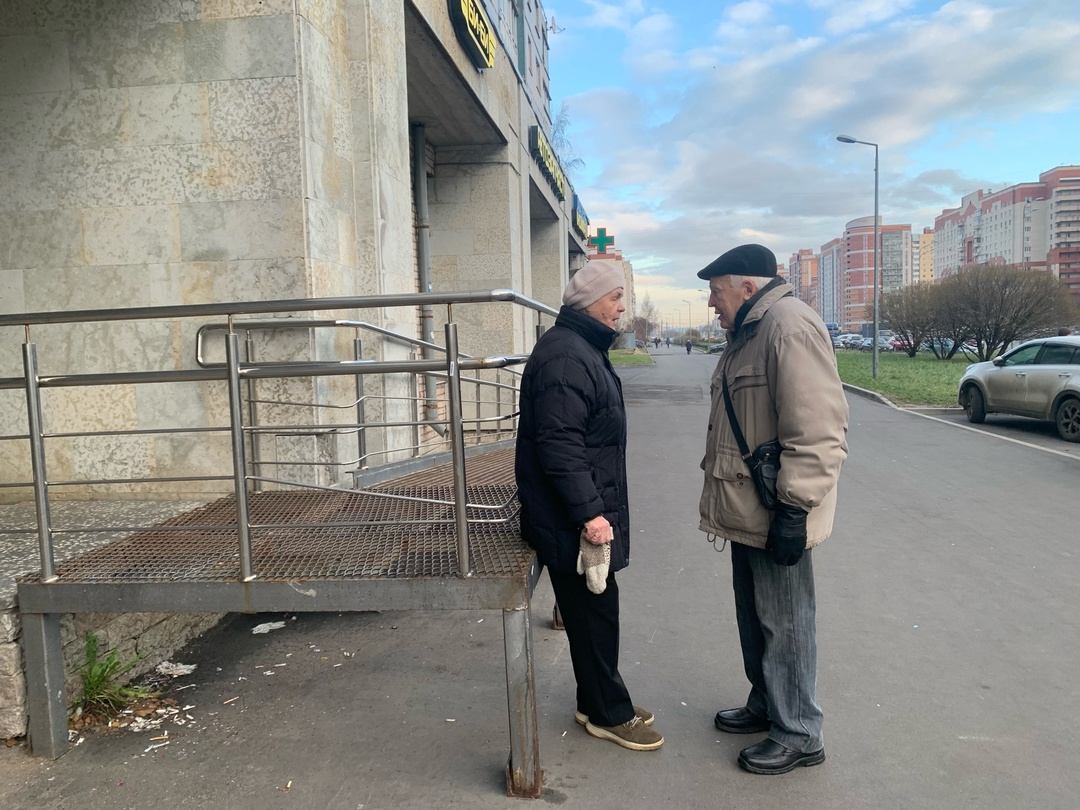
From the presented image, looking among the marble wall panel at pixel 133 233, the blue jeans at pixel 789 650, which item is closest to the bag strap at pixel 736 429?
the blue jeans at pixel 789 650

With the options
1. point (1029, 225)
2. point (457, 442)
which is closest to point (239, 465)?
point (457, 442)

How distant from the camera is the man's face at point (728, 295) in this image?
9.98 ft

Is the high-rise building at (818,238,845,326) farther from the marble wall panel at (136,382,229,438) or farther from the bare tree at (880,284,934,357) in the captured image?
the marble wall panel at (136,382,229,438)

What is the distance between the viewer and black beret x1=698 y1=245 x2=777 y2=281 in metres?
3.03

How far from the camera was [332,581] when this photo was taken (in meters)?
2.89

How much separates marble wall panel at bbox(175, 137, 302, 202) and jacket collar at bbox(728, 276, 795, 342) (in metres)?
3.00

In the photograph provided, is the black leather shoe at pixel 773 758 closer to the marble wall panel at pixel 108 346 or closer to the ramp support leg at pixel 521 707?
the ramp support leg at pixel 521 707

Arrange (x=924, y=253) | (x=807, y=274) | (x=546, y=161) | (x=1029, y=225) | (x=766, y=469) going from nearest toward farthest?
(x=766, y=469), (x=546, y=161), (x=1029, y=225), (x=924, y=253), (x=807, y=274)

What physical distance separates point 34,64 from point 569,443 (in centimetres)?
445

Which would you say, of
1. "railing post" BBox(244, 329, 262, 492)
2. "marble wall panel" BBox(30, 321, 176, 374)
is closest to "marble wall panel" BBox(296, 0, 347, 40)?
"railing post" BBox(244, 329, 262, 492)

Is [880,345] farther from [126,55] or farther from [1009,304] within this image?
[126,55]

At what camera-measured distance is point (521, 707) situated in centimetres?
274

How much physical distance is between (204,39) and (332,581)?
367 centimetres

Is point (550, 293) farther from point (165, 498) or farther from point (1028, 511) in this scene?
point (165, 498)
